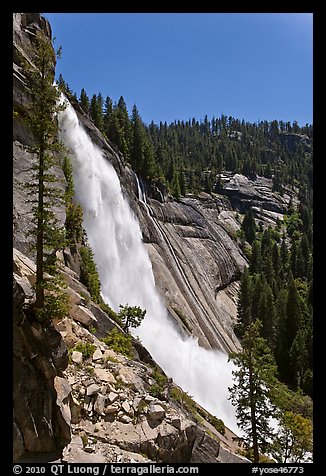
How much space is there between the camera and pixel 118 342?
1864cm

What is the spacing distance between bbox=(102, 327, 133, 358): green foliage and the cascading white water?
369 inches

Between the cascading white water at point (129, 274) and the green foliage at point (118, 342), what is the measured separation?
30.8ft

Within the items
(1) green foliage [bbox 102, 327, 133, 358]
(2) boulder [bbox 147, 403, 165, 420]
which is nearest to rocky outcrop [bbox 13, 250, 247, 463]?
(2) boulder [bbox 147, 403, 165, 420]

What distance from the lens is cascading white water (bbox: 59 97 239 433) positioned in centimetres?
2962

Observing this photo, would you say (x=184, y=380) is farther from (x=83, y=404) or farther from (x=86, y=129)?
(x=86, y=129)

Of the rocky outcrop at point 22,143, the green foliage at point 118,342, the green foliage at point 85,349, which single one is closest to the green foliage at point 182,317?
the green foliage at point 118,342

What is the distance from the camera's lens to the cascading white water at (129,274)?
29625 mm

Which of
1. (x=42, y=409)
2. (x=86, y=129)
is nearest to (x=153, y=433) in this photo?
(x=42, y=409)

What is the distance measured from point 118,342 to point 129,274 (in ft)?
51.7

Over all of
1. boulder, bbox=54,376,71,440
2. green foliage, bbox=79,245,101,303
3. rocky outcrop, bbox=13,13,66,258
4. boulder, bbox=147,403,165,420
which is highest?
rocky outcrop, bbox=13,13,66,258

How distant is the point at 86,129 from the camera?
3931 centimetres

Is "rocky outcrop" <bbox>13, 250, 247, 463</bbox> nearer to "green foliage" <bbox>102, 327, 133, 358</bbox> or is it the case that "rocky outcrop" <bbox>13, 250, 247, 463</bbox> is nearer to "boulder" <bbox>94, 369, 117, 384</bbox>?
"boulder" <bbox>94, 369, 117, 384</bbox>

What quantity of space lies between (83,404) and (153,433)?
263 centimetres

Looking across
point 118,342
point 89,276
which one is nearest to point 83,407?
point 118,342
